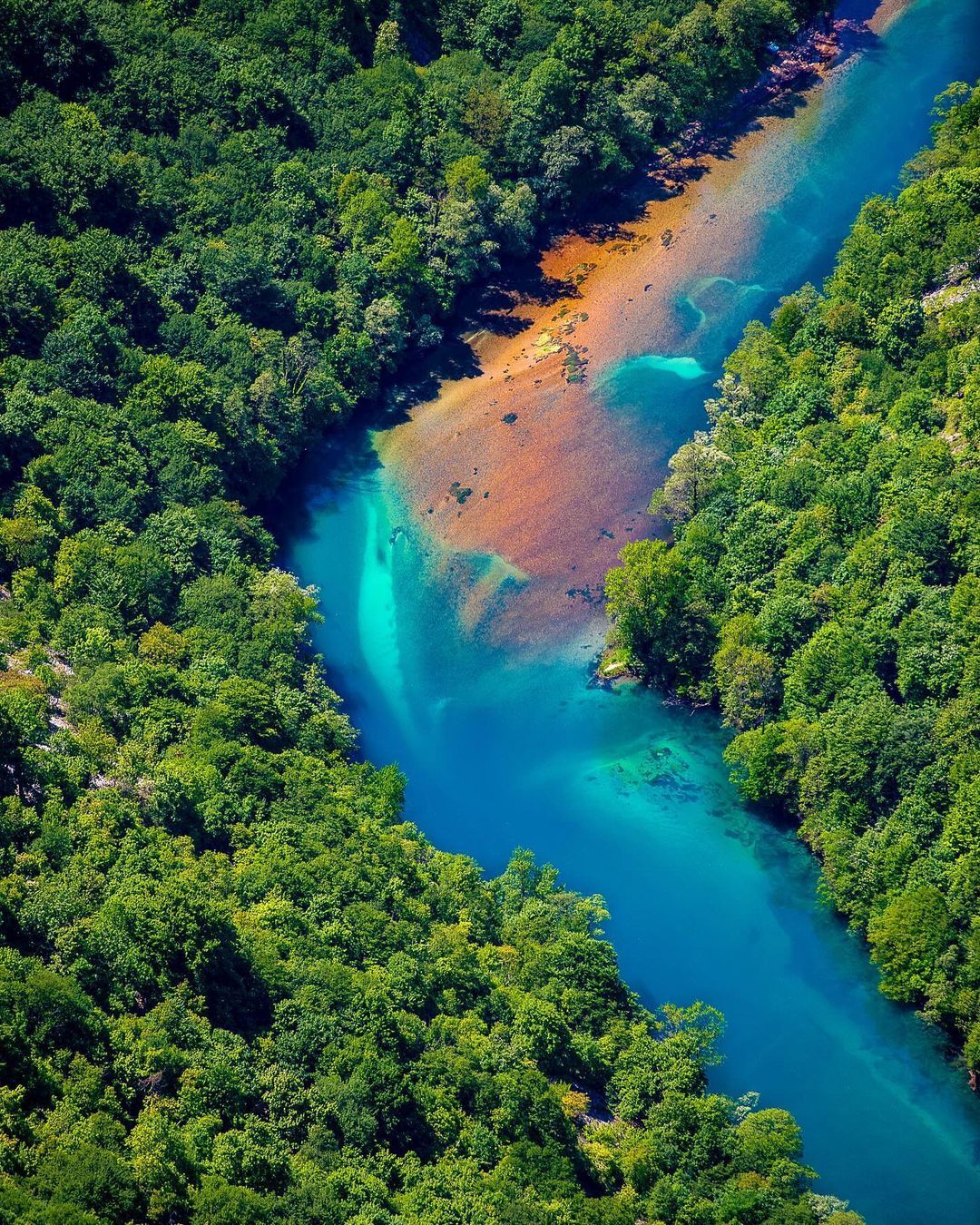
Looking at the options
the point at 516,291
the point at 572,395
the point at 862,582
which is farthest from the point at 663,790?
the point at 516,291

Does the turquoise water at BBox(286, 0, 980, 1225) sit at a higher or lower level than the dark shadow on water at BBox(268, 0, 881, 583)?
lower

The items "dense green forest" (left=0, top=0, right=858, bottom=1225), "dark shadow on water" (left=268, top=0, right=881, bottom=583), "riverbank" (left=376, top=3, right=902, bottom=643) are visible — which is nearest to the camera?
"dense green forest" (left=0, top=0, right=858, bottom=1225)

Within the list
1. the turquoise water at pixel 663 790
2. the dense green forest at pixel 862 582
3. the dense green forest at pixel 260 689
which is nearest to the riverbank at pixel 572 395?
the turquoise water at pixel 663 790

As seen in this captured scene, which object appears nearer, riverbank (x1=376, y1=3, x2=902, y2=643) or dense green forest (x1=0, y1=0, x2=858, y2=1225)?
dense green forest (x1=0, y1=0, x2=858, y2=1225)

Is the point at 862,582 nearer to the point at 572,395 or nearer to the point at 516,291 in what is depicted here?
the point at 572,395

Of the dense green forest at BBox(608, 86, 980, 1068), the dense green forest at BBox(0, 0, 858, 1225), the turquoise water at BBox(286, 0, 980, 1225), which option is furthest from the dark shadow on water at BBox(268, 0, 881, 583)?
the dense green forest at BBox(608, 86, 980, 1068)

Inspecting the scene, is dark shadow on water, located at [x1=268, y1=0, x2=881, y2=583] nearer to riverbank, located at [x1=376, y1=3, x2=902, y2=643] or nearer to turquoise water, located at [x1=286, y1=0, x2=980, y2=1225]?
riverbank, located at [x1=376, y1=3, x2=902, y2=643]

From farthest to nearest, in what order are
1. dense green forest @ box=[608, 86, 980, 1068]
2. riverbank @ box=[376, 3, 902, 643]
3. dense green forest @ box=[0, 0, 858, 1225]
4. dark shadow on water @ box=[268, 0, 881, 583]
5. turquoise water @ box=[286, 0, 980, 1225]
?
dark shadow on water @ box=[268, 0, 881, 583], riverbank @ box=[376, 3, 902, 643], dense green forest @ box=[608, 86, 980, 1068], turquoise water @ box=[286, 0, 980, 1225], dense green forest @ box=[0, 0, 858, 1225]

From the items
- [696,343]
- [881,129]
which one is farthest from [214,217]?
[881,129]
